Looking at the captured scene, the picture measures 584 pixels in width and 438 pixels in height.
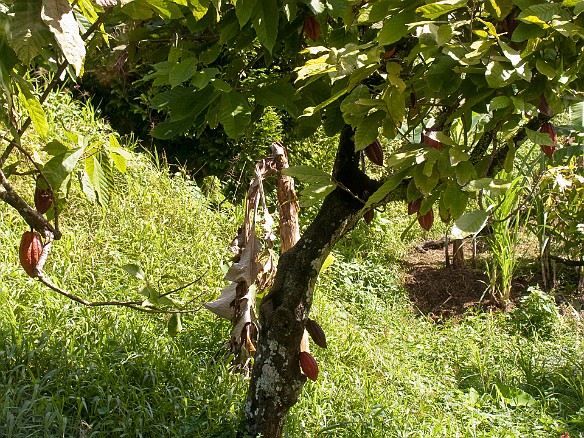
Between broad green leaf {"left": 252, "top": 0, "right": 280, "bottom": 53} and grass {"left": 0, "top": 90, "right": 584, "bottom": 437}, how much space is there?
941mm

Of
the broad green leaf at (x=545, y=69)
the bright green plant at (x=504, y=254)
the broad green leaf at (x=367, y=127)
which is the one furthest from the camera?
the bright green plant at (x=504, y=254)

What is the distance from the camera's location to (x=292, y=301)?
8.51ft

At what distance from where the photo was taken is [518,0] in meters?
1.42

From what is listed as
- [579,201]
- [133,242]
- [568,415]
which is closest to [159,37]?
[133,242]

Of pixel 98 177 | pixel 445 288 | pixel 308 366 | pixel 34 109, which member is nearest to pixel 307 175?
pixel 98 177

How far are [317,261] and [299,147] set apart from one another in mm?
4125

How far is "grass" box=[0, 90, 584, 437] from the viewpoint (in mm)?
3215

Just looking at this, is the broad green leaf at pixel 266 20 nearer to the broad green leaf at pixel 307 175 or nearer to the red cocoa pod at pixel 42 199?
the broad green leaf at pixel 307 175

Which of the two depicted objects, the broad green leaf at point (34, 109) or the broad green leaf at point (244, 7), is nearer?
the broad green leaf at point (34, 109)

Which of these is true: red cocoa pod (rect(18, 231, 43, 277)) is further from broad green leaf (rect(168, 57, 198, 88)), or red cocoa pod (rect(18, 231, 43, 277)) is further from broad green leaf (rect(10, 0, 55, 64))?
broad green leaf (rect(10, 0, 55, 64))

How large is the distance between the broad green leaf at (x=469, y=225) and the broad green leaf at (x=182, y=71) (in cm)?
74

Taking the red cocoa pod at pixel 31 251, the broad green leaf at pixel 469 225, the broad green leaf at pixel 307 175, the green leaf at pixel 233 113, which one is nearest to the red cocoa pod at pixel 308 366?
the broad green leaf at pixel 307 175

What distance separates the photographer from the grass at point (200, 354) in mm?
3215

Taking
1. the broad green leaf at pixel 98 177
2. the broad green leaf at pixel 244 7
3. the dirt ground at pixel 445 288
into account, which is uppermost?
the broad green leaf at pixel 244 7
